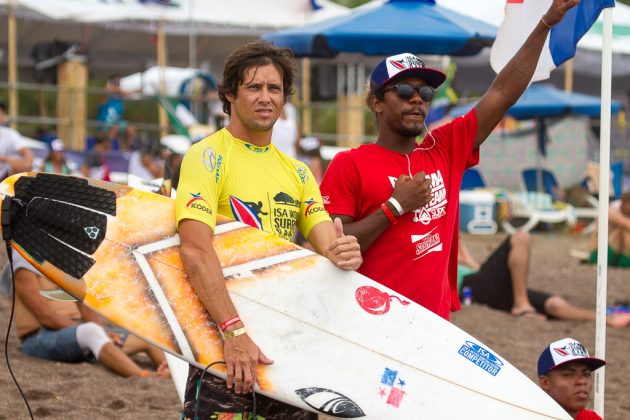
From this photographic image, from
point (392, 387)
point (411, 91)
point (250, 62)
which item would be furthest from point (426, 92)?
point (392, 387)

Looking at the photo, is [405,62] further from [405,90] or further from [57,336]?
[57,336]

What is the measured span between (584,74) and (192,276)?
16.3 meters

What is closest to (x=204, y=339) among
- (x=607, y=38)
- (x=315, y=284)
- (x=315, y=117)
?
(x=315, y=284)

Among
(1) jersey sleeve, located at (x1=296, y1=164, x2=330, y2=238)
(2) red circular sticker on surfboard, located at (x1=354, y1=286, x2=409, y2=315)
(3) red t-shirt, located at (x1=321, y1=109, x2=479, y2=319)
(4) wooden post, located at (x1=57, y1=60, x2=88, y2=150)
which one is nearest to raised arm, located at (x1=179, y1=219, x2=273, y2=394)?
(1) jersey sleeve, located at (x1=296, y1=164, x2=330, y2=238)

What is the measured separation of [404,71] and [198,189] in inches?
35.2

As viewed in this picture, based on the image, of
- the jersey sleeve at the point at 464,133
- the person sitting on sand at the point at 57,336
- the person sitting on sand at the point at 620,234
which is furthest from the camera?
the person sitting on sand at the point at 620,234

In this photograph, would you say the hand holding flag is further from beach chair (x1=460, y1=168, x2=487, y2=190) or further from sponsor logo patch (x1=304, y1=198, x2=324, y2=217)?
beach chair (x1=460, y1=168, x2=487, y2=190)

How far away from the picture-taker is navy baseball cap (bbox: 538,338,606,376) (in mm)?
4023

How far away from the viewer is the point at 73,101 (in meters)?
14.8

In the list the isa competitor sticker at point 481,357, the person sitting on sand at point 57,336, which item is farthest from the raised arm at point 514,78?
the person sitting on sand at point 57,336

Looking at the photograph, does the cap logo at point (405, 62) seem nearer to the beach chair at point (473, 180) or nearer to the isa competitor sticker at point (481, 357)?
the isa competitor sticker at point (481, 357)

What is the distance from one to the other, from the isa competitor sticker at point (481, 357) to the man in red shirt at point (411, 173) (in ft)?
0.53

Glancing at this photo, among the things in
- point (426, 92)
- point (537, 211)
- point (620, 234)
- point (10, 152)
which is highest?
point (426, 92)

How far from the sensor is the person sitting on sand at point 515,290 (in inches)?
298
